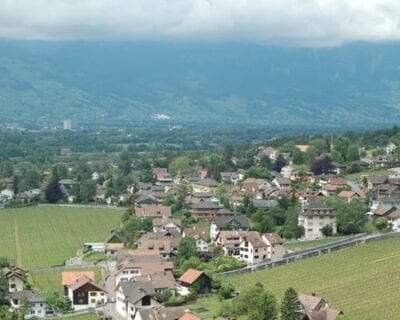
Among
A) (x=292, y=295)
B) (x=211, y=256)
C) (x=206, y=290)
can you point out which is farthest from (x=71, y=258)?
(x=292, y=295)

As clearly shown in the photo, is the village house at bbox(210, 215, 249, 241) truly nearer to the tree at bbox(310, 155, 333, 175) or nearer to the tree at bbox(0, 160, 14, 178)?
the tree at bbox(310, 155, 333, 175)

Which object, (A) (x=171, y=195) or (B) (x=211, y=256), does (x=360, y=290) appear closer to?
(B) (x=211, y=256)

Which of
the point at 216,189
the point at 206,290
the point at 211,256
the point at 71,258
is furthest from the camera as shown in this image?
the point at 216,189

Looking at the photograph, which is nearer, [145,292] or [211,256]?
[145,292]

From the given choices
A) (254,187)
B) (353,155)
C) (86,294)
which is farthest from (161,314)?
(353,155)

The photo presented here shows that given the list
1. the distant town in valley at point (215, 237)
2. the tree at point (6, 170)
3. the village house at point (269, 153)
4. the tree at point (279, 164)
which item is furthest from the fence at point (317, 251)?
the tree at point (6, 170)

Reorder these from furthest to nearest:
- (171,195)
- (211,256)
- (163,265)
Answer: (171,195) < (211,256) < (163,265)
